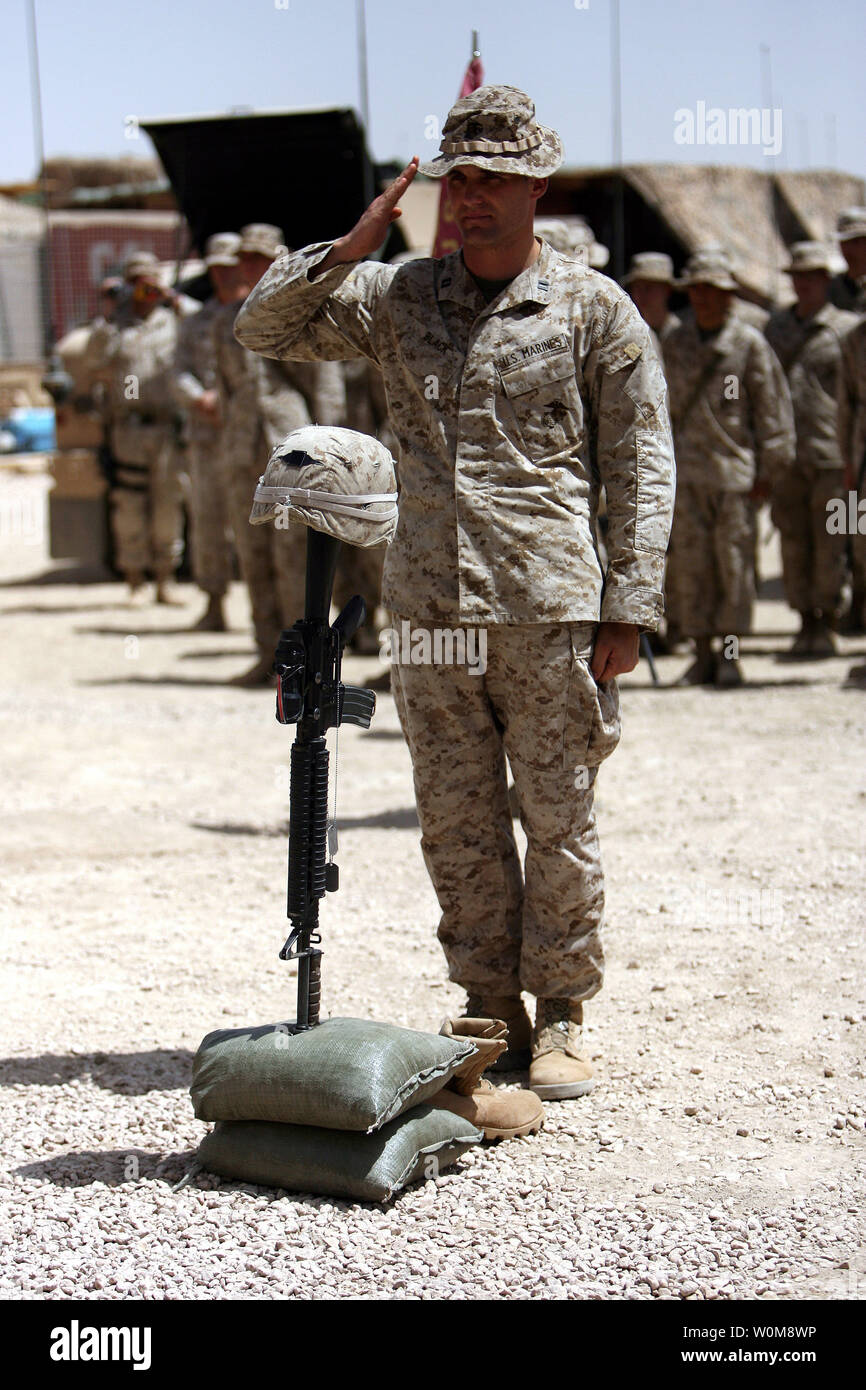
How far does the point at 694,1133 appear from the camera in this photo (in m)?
3.67

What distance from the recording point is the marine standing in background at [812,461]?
10438 millimetres

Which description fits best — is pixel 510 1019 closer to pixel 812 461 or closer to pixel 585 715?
pixel 585 715

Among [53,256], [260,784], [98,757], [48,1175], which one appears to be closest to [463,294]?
[48,1175]

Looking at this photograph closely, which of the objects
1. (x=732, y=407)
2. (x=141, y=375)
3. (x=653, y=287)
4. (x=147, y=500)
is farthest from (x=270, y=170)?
(x=732, y=407)

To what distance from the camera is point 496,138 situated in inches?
141

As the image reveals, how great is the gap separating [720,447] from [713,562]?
666 mm

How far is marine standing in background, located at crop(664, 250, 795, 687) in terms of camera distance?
934cm

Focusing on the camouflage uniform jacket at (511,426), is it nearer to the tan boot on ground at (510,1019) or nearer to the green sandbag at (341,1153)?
the tan boot on ground at (510,1019)

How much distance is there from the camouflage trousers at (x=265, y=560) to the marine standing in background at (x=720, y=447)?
2.20 metres

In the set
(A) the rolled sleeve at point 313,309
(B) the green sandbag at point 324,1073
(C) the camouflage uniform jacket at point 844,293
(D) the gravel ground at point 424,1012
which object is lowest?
(D) the gravel ground at point 424,1012

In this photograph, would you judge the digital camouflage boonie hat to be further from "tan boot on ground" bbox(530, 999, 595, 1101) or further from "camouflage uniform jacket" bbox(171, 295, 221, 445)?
"camouflage uniform jacket" bbox(171, 295, 221, 445)

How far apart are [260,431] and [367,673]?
1577 millimetres

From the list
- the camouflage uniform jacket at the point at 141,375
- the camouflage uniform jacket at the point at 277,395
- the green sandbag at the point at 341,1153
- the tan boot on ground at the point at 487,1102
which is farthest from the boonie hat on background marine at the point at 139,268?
the green sandbag at the point at 341,1153

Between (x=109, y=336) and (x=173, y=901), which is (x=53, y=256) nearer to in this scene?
(x=109, y=336)
